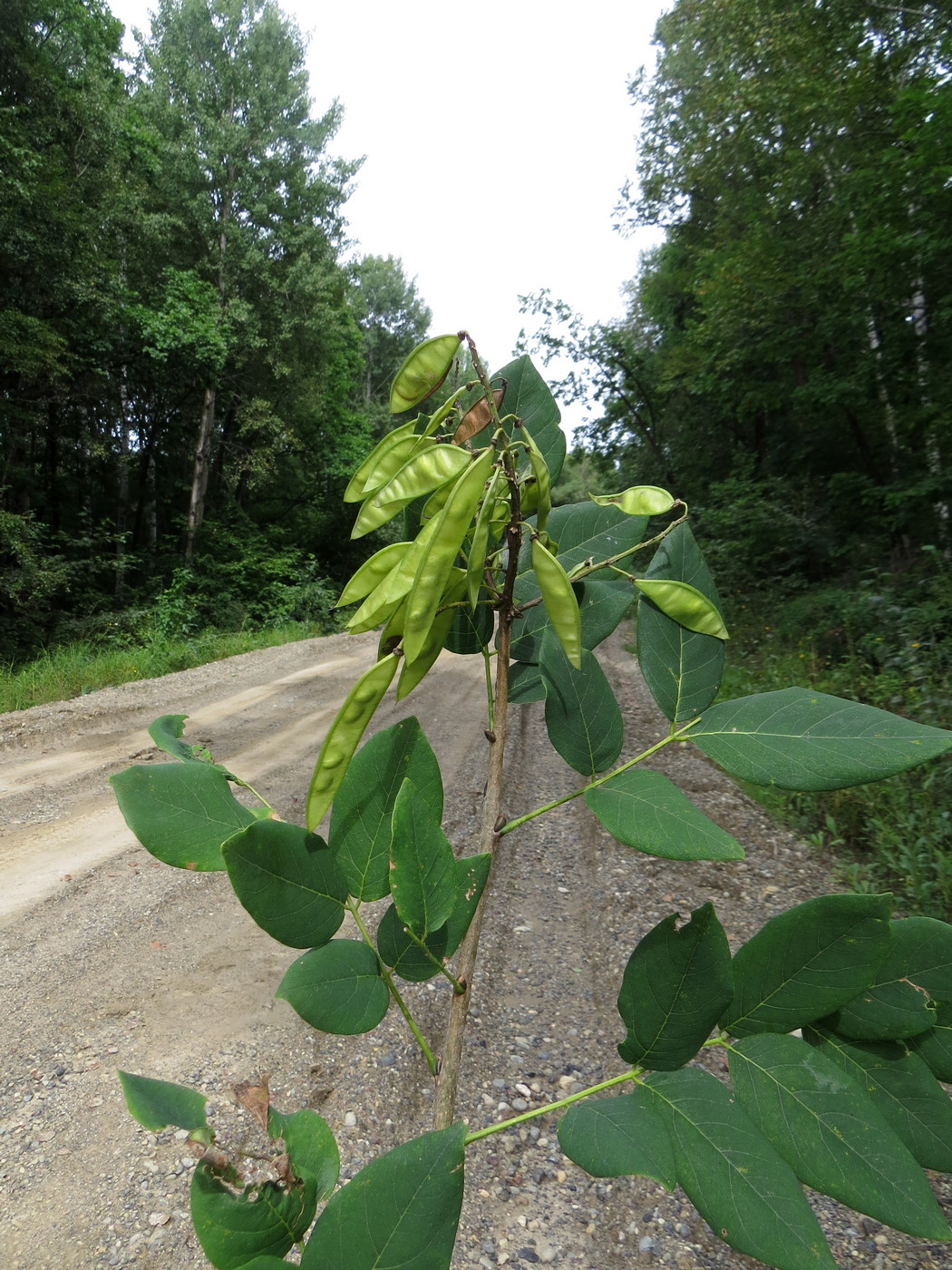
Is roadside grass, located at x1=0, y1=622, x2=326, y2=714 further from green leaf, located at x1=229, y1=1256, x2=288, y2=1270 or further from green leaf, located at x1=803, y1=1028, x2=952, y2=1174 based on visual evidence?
green leaf, located at x1=803, y1=1028, x2=952, y2=1174

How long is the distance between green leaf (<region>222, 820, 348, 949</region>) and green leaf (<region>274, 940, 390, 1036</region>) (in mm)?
26

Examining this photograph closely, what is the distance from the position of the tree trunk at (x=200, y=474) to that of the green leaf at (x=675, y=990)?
1558 centimetres

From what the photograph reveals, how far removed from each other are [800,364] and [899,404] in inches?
97.1

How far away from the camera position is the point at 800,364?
1053 cm

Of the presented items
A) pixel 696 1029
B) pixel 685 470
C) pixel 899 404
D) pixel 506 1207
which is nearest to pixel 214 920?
pixel 506 1207

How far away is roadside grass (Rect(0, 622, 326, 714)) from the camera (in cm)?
685

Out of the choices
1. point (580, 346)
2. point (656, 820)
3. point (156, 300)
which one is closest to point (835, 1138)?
point (656, 820)

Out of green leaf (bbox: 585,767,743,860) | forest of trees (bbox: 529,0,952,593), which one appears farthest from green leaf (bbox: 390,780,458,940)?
forest of trees (bbox: 529,0,952,593)

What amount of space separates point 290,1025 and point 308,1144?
2314mm

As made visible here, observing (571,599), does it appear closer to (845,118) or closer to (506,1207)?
(506,1207)

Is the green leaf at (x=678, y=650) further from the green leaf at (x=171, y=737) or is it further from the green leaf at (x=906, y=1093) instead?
the green leaf at (x=171, y=737)

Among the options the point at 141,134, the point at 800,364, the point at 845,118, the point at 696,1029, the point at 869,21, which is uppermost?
the point at 141,134

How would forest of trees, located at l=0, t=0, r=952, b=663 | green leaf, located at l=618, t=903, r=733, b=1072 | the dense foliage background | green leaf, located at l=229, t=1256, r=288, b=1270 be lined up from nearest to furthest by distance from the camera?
green leaf, located at l=229, t=1256, r=288, b=1270 → green leaf, located at l=618, t=903, r=733, b=1072 → the dense foliage background → forest of trees, located at l=0, t=0, r=952, b=663

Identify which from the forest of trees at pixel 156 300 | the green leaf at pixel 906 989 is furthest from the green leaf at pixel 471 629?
the forest of trees at pixel 156 300
